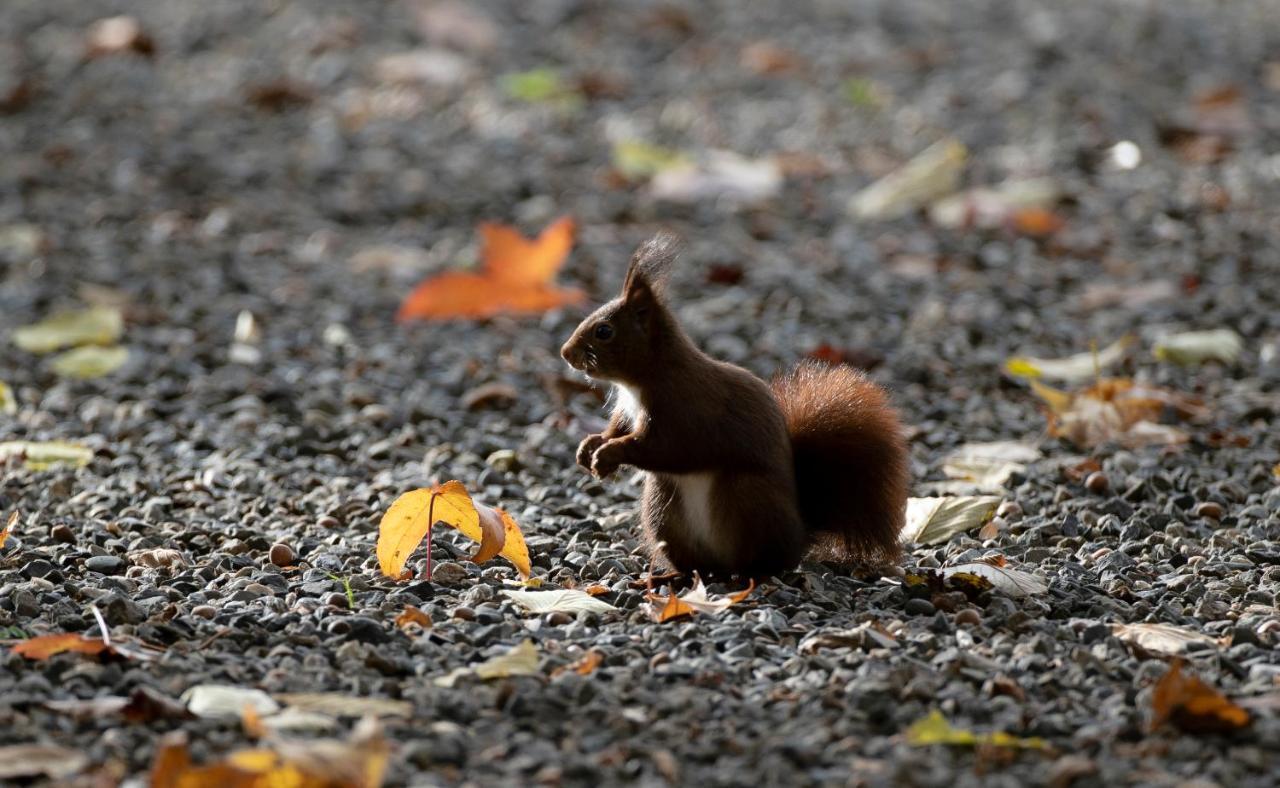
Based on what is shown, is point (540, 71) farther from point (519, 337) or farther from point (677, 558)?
point (677, 558)

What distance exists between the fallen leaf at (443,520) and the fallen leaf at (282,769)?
2.72ft

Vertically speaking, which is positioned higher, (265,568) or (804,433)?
(804,433)

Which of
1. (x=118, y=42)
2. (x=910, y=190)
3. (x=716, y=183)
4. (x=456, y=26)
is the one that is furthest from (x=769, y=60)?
(x=118, y=42)

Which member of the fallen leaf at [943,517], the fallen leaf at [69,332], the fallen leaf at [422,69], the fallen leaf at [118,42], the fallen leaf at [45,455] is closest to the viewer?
the fallen leaf at [943,517]

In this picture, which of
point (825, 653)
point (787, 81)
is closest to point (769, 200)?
point (787, 81)

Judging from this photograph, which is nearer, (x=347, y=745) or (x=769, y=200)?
(x=347, y=745)

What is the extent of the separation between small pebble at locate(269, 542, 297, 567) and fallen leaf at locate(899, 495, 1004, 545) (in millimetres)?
1132

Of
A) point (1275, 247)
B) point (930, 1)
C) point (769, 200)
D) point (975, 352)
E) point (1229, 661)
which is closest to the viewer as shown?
point (1229, 661)

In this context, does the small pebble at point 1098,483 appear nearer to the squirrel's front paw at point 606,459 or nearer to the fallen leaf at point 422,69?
the squirrel's front paw at point 606,459

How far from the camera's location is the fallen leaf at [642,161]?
20.1 ft

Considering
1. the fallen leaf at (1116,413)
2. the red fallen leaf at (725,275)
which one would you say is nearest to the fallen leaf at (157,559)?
the fallen leaf at (1116,413)

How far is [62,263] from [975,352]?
2.86 meters

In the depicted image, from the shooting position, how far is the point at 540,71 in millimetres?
7230

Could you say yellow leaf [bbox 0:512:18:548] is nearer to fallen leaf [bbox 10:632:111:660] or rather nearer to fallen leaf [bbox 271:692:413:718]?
fallen leaf [bbox 10:632:111:660]
